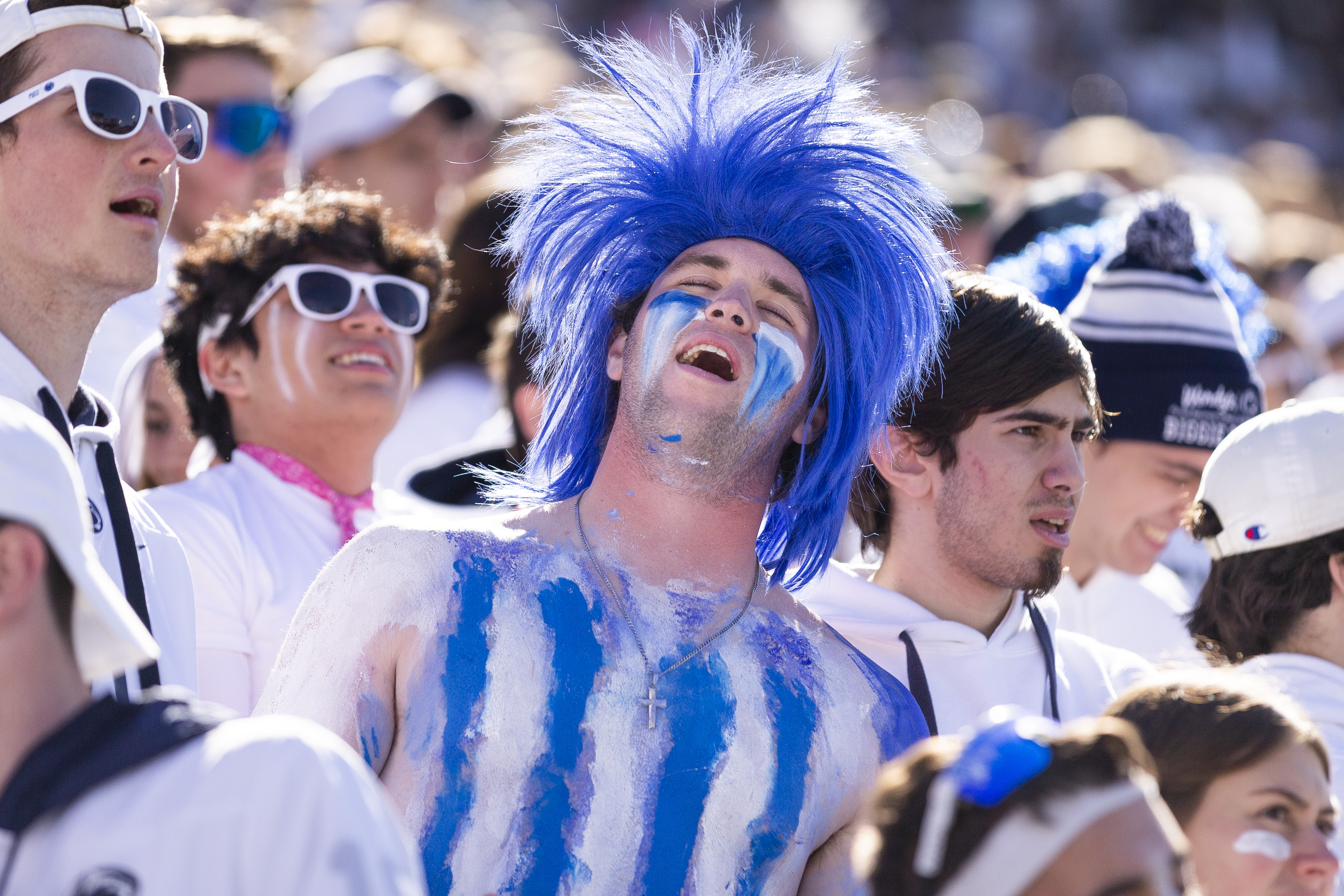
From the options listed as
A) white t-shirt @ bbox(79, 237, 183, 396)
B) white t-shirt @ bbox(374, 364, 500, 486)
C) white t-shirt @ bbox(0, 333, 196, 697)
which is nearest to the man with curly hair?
white t-shirt @ bbox(79, 237, 183, 396)

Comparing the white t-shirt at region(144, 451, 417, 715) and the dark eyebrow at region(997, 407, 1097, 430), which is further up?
the dark eyebrow at region(997, 407, 1097, 430)

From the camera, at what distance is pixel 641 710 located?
109 inches

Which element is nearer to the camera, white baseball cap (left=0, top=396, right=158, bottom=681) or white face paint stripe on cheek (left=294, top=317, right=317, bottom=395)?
white baseball cap (left=0, top=396, right=158, bottom=681)

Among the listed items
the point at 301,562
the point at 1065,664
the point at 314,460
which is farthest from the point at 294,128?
the point at 1065,664

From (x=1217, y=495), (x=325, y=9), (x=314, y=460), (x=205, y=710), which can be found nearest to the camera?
(x=205, y=710)

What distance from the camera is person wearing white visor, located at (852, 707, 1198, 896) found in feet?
5.75

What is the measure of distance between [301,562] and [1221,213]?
683cm

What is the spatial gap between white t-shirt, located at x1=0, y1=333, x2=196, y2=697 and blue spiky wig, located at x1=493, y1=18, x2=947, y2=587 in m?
0.73

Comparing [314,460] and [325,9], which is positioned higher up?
[325,9]

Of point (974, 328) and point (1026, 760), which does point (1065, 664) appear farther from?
point (1026, 760)

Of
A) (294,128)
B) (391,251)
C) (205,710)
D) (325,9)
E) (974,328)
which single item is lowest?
(205,710)

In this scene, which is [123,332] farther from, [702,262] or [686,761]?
[686,761]

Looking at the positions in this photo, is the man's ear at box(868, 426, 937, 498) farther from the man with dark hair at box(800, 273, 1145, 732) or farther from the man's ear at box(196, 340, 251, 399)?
the man's ear at box(196, 340, 251, 399)

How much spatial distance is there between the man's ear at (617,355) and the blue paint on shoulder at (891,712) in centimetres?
75
